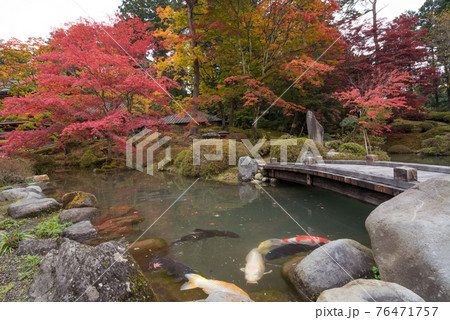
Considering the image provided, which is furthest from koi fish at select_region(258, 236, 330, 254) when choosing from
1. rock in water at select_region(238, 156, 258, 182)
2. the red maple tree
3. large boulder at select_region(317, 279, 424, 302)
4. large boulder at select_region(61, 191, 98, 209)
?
the red maple tree

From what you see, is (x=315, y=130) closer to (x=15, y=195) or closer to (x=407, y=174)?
(x=407, y=174)

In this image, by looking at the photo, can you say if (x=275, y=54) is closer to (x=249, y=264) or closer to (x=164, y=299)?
(x=249, y=264)

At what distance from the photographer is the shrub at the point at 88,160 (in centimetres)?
1328

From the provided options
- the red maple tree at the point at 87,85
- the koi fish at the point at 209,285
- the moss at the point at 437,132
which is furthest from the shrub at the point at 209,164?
the moss at the point at 437,132

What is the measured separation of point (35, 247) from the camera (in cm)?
316

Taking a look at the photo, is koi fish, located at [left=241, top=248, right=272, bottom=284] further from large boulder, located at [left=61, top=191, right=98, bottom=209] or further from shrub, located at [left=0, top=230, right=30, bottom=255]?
large boulder, located at [left=61, top=191, right=98, bottom=209]

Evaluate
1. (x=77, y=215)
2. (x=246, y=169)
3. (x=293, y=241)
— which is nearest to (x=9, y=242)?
(x=77, y=215)

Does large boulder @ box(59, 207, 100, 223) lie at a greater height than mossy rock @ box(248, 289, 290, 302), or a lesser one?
greater

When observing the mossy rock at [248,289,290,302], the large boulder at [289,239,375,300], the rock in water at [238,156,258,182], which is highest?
the rock in water at [238,156,258,182]

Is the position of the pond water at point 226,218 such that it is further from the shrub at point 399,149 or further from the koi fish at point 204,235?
the shrub at point 399,149

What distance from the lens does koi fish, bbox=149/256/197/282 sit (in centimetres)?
294

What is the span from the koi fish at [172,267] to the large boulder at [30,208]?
3.19m

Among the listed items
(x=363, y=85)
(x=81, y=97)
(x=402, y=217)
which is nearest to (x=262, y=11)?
(x=363, y=85)

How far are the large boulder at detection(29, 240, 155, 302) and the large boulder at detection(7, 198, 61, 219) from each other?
292 centimetres
